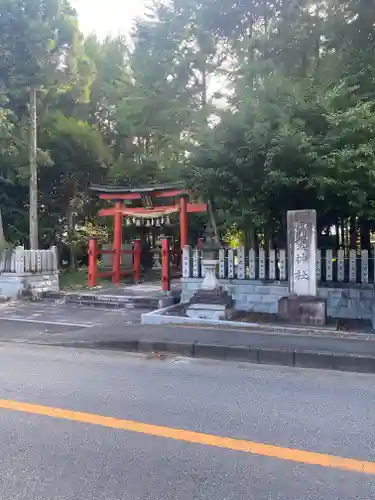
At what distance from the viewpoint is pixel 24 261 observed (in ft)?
44.1

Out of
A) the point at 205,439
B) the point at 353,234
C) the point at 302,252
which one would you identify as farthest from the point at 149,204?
the point at 205,439

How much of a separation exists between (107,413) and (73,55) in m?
14.2

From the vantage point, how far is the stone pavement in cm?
610

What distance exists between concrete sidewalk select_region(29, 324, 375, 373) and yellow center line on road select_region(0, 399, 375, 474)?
2.89m

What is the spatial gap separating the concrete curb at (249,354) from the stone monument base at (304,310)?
2263mm

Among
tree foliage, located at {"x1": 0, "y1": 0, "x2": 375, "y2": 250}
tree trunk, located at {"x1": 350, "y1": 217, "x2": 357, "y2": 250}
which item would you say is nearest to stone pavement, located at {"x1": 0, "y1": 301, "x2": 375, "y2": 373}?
tree foliage, located at {"x1": 0, "y1": 0, "x2": 375, "y2": 250}

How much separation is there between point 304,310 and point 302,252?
1137 millimetres

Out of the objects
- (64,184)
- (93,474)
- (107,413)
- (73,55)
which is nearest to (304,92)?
(107,413)

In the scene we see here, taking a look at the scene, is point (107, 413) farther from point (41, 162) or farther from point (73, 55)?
point (73, 55)

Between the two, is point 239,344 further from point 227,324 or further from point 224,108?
point 224,108

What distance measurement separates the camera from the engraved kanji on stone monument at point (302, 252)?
8.52 metres

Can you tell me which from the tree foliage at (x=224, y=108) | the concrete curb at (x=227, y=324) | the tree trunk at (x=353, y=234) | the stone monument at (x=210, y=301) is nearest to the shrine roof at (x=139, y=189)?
the tree foliage at (x=224, y=108)

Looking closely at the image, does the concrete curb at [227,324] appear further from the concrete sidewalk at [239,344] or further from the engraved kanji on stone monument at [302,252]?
the engraved kanji on stone monument at [302,252]

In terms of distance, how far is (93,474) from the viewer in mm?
2889
